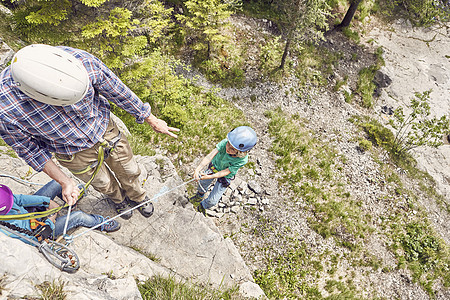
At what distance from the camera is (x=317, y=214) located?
7.76 metres

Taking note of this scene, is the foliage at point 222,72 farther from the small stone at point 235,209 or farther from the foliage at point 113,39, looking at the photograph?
the small stone at point 235,209

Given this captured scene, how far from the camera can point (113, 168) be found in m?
3.96

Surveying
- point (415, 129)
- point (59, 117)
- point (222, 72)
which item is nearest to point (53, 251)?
point (59, 117)

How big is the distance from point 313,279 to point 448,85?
50.3 feet

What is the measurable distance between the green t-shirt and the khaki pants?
1666 millimetres

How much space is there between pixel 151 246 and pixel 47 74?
332cm

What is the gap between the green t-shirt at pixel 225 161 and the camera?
4902 millimetres

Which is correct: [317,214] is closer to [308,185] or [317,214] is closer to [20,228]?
[308,185]

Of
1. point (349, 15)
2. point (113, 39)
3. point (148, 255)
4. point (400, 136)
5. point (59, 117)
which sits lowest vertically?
point (148, 255)

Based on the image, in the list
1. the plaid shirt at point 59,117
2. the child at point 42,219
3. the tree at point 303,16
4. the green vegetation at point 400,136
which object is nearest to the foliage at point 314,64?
the tree at point 303,16

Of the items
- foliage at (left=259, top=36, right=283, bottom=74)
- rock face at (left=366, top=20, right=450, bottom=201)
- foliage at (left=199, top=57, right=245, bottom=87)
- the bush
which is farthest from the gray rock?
rock face at (left=366, top=20, right=450, bottom=201)

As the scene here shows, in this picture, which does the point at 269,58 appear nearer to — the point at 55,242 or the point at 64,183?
the point at 64,183

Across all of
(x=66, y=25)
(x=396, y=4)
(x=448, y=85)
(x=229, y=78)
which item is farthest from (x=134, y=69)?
(x=396, y=4)

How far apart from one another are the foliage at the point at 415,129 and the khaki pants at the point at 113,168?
11622 millimetres
